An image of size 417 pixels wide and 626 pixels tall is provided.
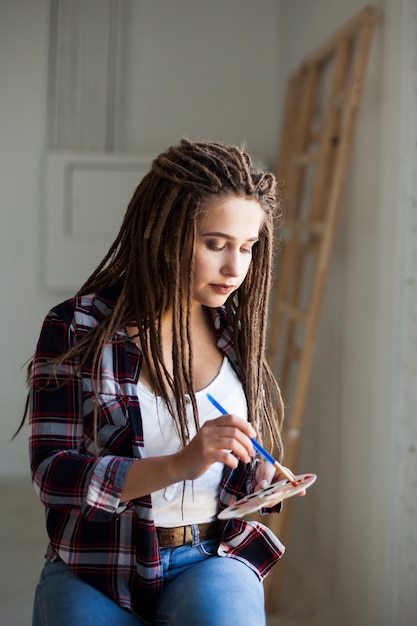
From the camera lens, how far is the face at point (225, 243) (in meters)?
1.37

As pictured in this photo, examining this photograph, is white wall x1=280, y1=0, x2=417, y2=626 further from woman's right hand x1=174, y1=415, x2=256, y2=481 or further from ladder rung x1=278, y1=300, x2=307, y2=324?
woman's right hand x1=174, y1=415, x2=256, y2=481

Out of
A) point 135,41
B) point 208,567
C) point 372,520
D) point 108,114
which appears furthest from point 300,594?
point 135,41

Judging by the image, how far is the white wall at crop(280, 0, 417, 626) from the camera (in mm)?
2281

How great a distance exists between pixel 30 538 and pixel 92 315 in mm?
2310

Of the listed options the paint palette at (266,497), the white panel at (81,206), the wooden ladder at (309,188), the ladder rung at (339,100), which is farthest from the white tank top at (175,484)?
the white panel at (81,206)

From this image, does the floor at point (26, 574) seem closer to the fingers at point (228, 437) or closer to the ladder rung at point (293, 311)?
the ladder rung at point (293, 311)

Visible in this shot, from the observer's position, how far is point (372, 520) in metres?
2.48

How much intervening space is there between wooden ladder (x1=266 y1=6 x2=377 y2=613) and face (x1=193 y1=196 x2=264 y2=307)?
4.05ft

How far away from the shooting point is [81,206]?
3848mm

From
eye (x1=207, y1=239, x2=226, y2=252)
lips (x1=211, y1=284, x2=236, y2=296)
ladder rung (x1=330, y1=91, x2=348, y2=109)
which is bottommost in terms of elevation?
lips (x1=211, y1=284, x2=236, y2=296)

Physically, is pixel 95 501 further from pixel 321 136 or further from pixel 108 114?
pixel 108 114

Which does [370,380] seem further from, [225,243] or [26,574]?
[26,574]

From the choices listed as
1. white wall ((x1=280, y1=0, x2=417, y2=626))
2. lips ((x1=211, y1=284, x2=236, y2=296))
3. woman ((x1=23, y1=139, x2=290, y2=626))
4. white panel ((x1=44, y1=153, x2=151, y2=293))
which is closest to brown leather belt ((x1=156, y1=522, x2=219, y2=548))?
woman ((x1=23, y1=139, x2=290, y2=626))

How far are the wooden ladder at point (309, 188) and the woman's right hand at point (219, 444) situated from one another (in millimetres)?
1520
